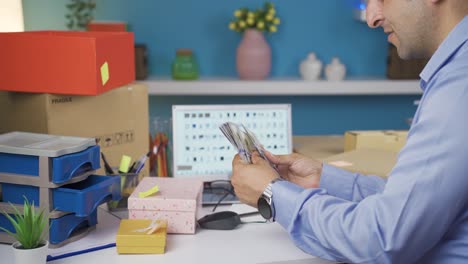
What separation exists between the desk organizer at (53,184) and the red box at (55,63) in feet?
0.79

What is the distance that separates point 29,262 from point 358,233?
73 cm

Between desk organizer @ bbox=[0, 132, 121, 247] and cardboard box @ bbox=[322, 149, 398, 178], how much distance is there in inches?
36.3

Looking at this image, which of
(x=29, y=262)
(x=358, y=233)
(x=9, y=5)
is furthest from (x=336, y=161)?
(x=9, y=5)

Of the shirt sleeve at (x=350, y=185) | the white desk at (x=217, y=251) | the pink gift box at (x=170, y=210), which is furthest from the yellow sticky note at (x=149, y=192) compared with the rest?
the shirt sleeve at (x=350, y=185)

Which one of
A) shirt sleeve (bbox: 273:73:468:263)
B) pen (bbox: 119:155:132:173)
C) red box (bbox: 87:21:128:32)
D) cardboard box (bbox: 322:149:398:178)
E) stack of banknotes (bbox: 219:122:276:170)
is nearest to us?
shirt sleeve (bbox: 273:73:468:263)

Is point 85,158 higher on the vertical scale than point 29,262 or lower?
higher

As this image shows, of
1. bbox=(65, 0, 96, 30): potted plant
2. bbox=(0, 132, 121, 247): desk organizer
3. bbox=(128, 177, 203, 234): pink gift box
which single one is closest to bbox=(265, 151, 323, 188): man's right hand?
bbox=(128, 177, 203, 234): pink gift box

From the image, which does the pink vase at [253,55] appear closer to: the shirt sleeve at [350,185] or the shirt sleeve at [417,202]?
the shirt sleeve at [350,185]

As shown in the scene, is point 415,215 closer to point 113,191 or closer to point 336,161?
point 113,191

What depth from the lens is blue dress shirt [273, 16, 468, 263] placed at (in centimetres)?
116

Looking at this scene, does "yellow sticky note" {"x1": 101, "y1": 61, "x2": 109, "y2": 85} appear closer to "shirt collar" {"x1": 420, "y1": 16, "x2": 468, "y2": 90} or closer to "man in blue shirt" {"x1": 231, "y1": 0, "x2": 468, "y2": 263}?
"man in blue shirt" {"x1": 231, "y1": 0, "x2": 468, "y2": 263}

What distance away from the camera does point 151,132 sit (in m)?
2.62

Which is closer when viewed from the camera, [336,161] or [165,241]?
[165,241]

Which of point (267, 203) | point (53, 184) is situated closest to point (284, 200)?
point (267, 203)
